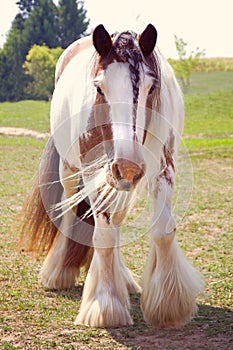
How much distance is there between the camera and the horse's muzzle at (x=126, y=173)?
2.87m

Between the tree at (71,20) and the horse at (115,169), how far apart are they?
44.9 metres

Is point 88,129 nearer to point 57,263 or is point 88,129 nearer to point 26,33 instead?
point 57,263

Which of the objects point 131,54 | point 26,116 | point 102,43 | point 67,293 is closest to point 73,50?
point 102,43

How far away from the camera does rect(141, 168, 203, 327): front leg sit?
11.7ft

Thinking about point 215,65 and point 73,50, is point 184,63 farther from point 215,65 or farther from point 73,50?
point 73,50

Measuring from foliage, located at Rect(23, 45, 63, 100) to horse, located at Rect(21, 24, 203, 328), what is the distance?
35.5 m

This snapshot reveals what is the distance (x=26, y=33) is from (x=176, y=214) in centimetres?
4625

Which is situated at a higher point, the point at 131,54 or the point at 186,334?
the point at 131,54

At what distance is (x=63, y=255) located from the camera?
4.67m

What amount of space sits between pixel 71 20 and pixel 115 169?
155 feet

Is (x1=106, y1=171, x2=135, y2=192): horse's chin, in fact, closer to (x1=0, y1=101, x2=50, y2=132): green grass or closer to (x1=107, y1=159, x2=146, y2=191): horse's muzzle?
(x1=107, y1=159, x2=146, y2=191): horse's muzzle

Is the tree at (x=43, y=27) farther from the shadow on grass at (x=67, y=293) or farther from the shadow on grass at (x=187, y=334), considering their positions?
the shadow on grass at (x=187, y=334)

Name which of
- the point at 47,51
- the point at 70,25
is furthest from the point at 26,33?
the point at 47,51

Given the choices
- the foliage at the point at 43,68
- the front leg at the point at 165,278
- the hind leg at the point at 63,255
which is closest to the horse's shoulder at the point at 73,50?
the hind leg at the point at 63,255
